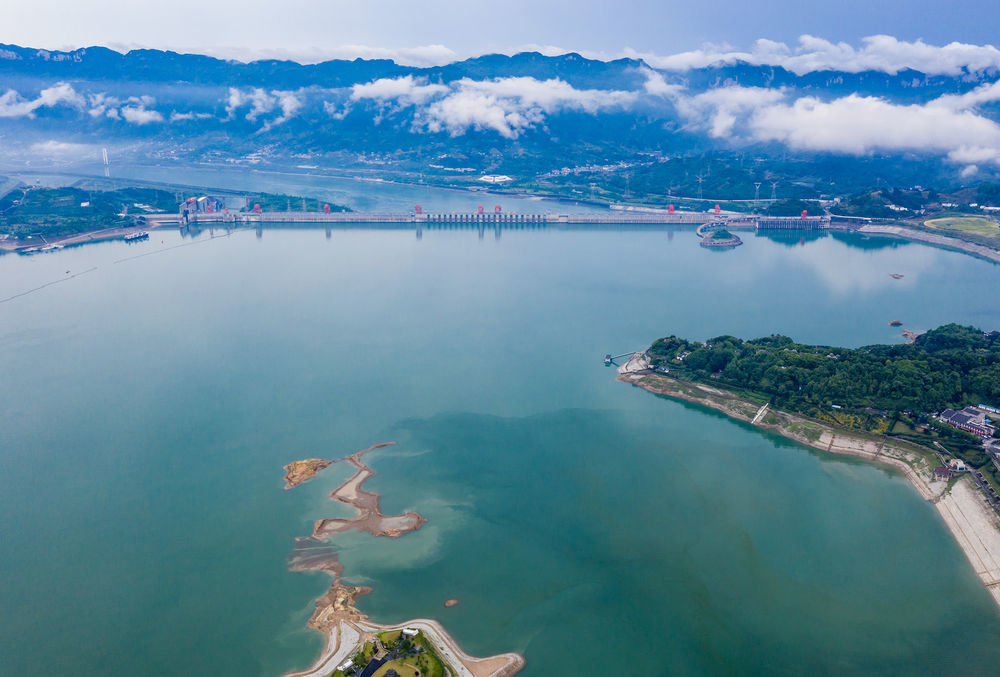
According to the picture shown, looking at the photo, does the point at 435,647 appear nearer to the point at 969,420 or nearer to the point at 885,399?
the point at 885,399

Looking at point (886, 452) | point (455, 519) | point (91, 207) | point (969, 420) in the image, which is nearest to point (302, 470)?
point (455, 519)

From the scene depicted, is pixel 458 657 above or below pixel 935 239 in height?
below

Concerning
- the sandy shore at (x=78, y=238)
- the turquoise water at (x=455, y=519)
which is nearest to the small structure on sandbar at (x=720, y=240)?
the turquoise water at (x=455, y=519)

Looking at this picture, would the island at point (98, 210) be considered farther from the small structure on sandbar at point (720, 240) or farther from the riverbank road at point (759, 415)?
the riverbank road at point (759, 415)

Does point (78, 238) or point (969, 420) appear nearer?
point (969, 420)

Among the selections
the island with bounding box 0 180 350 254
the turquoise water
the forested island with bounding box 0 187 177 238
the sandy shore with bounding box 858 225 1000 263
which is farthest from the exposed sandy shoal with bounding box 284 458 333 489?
the sandy shore with bounding box 858 225 1000 263

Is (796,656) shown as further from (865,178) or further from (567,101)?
(567,101)

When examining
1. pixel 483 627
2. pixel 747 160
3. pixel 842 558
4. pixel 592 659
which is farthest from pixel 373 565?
pixel 747 160
